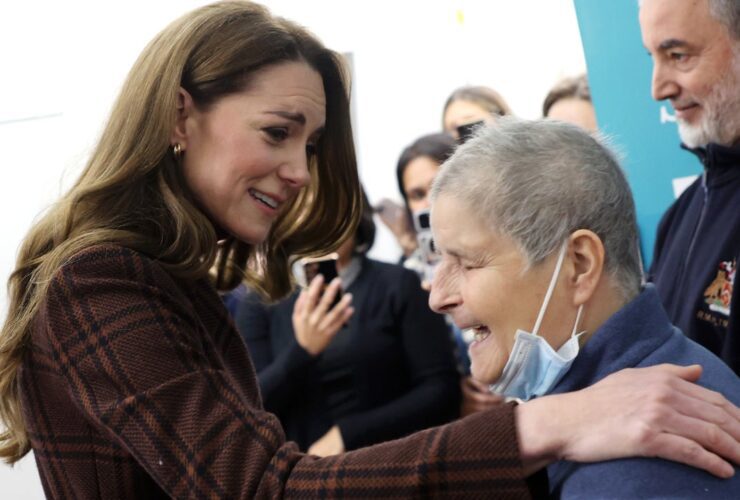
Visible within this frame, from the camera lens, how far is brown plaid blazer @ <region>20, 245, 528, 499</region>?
1334 millimetres

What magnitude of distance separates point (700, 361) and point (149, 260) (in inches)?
35.1

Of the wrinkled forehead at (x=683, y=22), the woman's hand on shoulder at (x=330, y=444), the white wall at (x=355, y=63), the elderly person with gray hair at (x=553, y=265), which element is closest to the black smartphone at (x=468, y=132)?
the elderly person with gray hair at (x=553, y=265)

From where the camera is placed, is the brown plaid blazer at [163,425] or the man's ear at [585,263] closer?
the brown plaid blazer at [163,425]

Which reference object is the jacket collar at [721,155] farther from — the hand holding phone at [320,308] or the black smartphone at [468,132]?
the hand holding phone at [320,308]

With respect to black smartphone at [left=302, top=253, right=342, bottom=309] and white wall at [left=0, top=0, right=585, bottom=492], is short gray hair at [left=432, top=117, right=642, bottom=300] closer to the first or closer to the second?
black smartphone at [left=302, top=253, right=342, bottom=309]

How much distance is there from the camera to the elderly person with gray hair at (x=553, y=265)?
145 centimetres

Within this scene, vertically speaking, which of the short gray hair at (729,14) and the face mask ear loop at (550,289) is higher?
the short gray hair at (729,14)

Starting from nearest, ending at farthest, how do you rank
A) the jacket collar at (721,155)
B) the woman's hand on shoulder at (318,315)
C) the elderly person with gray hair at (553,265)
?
the elderly person with gray hair at (553,265)
the jacket collar at (721,155)
the woman's hand on shoulder at (318,315)

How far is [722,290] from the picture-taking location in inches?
86.4

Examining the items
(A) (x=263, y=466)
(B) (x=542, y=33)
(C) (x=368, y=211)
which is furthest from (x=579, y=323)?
(B) (x=542, y=33)

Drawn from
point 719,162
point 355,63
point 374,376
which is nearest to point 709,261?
point 719,162

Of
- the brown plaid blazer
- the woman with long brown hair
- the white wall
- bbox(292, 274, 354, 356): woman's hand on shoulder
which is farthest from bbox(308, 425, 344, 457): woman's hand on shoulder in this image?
the brown plaid blazer

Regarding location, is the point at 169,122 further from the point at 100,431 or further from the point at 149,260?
the point at 100,431

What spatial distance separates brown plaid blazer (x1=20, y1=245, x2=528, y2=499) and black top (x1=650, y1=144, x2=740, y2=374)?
1.00 meters
